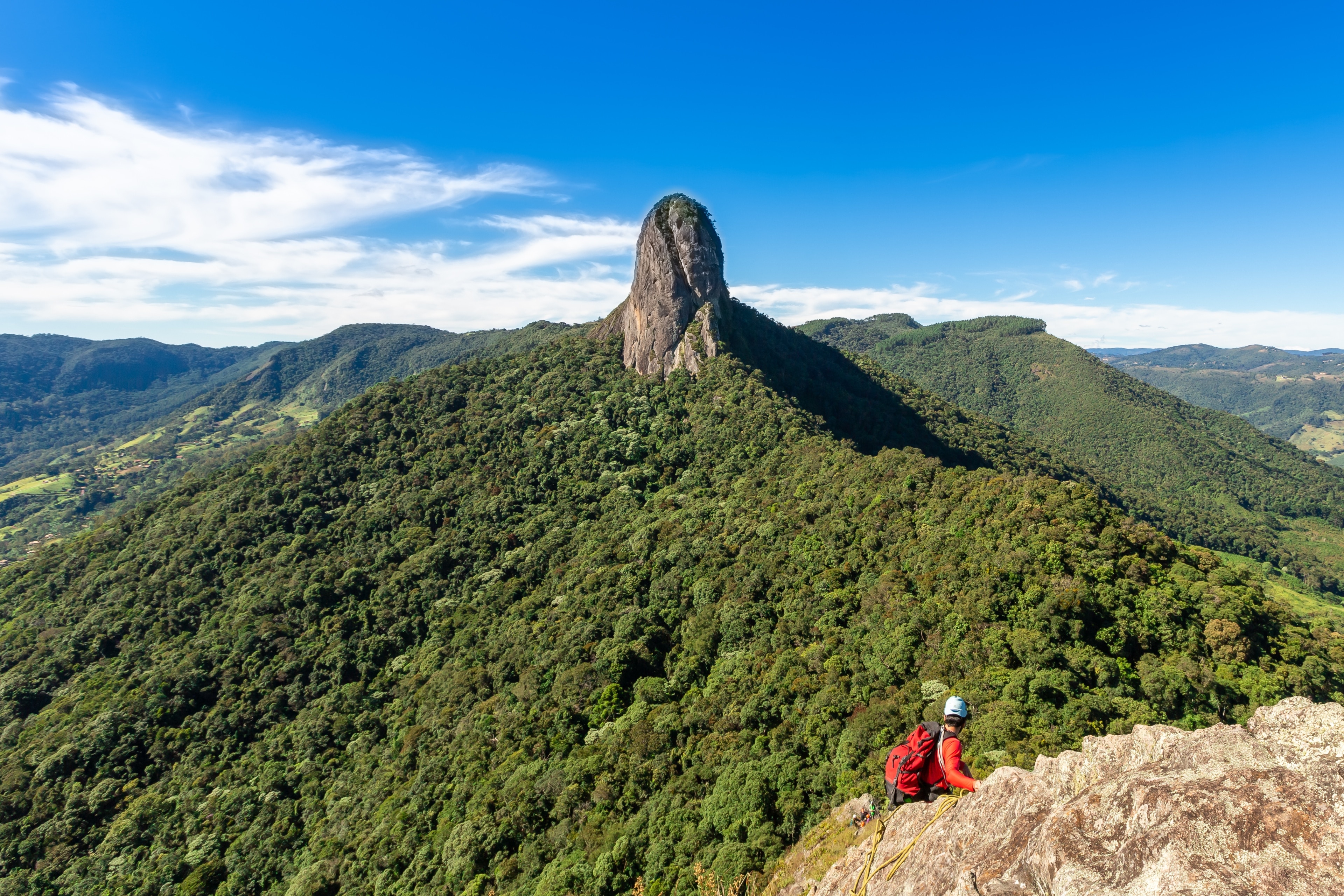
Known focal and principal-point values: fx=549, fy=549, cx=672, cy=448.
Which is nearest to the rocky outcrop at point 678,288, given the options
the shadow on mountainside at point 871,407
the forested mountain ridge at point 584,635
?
the forested mountain ridge at point 584,635

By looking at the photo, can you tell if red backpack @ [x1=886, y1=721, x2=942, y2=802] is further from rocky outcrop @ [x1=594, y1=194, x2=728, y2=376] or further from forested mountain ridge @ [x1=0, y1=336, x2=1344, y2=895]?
rocky outcrop @ [x1=594, y1=194, x2=728, y2=376]

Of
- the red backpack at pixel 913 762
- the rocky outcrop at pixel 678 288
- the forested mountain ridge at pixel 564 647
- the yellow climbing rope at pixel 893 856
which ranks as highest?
the rocky outcrop at pixel 678 288

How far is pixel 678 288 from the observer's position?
128 meters

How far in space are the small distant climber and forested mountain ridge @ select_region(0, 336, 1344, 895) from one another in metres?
20.2

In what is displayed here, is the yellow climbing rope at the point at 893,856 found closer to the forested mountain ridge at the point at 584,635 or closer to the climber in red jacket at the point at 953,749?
the climber in red jacket at the point at 953,749

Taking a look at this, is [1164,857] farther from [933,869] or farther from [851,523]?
[851,523]

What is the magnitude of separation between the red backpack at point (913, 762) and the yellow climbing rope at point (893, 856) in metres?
0.95

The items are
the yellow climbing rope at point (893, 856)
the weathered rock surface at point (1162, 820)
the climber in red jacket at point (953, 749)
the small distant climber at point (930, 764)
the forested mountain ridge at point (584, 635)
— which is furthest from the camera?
the forested mountain ridge at point (584, 635)

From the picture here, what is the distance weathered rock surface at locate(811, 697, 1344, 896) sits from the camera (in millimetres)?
9320

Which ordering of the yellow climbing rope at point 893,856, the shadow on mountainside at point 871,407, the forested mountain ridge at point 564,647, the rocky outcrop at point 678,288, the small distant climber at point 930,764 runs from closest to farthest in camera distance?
the small distant climber at point 930,764, the yellow climbing rope at point 893,856, the forested mountain ridge at point 564,647, the shadow on mountainside at point 871,407, the rocky outcrop at point 678,288

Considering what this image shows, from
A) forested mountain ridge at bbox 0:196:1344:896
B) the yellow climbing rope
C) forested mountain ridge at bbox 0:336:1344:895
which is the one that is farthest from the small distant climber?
forested mountain ridge at bbox 0:196:1344:896

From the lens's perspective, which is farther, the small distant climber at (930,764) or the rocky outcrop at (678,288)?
the rocky outcrop at (678,288)

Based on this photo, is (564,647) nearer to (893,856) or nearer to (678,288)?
(893,856)

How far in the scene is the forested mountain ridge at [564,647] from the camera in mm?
39625
